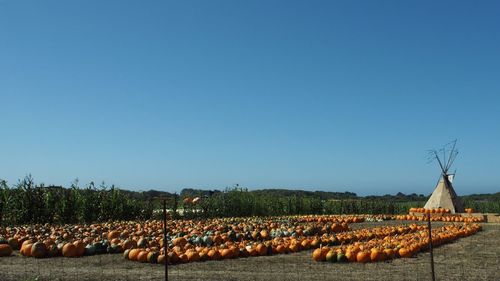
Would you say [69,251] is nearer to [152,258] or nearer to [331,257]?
[152,258]

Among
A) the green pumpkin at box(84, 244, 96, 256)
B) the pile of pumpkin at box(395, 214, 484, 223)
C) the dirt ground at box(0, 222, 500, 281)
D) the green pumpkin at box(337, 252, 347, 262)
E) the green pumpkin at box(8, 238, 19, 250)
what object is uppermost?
the pile of pumpkin at box(395, 214, 484, 223)

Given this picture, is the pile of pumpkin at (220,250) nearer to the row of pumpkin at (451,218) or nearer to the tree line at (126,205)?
the tree line at (126,205)

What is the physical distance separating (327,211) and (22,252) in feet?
71.5

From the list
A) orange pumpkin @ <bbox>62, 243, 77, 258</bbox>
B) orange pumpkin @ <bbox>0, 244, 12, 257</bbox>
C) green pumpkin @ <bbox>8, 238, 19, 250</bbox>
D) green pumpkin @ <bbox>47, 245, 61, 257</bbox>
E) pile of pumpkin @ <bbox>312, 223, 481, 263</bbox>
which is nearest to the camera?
pile of pumpkin @ <bbox>312, 223, 481, 263</bbox>

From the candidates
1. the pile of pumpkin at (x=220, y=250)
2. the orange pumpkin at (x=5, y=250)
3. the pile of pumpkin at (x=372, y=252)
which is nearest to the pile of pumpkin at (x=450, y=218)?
the pile of pumpkin at (x=220, y=250)

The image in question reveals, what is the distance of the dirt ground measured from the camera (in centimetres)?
809

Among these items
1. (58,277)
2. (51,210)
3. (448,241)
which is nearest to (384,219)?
(448,241)

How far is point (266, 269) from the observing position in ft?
29.4

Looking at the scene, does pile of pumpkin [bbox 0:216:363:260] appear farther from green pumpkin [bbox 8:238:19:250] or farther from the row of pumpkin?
the row of pumpkin

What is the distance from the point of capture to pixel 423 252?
1120 cm

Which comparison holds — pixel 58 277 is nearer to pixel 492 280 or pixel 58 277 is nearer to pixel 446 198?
pixel 492 280

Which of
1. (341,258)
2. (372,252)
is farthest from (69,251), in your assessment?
(372,252)

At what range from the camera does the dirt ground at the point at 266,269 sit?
8094 mm

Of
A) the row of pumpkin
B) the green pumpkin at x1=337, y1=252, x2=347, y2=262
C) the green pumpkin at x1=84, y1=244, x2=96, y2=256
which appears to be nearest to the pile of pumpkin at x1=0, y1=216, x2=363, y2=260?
the green pumpkin at x1=84, y1=244, x2=96, y2=256
